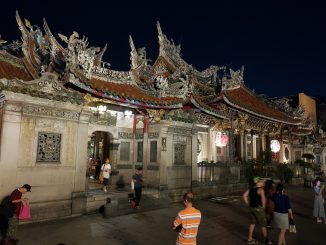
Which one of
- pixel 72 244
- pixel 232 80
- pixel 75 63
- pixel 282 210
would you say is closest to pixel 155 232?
pixel 72 244

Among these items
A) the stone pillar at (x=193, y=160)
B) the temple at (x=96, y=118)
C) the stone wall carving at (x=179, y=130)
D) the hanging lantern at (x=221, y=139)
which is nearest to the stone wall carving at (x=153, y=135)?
the temple at (x=96, y=118)

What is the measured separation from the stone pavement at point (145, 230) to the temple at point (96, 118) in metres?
1.19

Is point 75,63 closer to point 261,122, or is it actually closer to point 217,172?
point 217,172

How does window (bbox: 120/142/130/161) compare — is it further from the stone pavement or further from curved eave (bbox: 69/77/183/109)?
the stone pavement

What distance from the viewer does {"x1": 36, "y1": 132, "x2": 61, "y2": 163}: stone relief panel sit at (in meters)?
9.16

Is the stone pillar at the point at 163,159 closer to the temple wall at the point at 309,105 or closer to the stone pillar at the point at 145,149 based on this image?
the stone pillar at the point at 145,149

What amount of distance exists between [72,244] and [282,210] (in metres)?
5.30

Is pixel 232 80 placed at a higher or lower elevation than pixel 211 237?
higher

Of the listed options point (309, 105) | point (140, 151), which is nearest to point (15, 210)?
point (140, 151)

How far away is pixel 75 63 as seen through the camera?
31.5 feet

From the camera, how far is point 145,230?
8273mm

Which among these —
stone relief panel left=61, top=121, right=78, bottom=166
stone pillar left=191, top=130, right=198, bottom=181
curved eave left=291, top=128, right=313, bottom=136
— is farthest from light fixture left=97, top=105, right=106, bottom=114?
curved eave left=291, top=128, right=313, bottom=136

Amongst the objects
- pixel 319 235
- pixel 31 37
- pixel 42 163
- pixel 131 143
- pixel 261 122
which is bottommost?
pixel 319 235

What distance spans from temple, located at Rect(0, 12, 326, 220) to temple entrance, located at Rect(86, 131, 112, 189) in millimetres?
142
